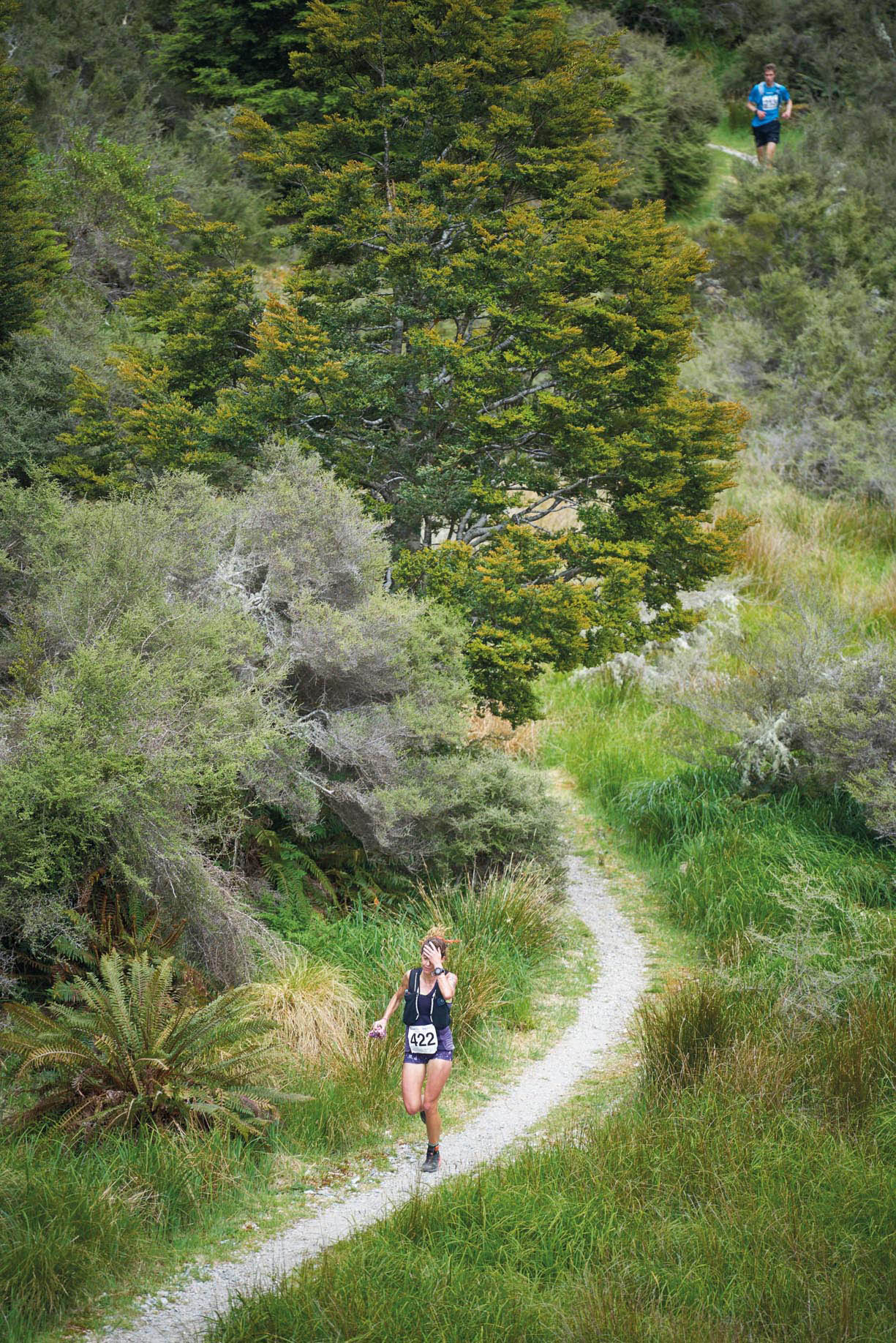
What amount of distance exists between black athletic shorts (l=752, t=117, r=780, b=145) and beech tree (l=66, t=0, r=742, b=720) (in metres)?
15.2

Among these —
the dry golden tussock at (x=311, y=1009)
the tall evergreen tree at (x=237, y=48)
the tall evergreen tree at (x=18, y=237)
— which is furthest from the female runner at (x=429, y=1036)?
the tall evergreen tree at (x=237, y=48)

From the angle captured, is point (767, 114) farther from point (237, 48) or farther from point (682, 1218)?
point (682, 1218)

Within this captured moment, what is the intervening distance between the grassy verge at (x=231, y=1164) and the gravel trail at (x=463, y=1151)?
5.2 inches

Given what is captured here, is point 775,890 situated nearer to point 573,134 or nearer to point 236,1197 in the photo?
point 236,1197

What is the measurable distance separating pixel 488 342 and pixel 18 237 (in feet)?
19.3

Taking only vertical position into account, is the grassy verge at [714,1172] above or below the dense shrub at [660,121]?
below

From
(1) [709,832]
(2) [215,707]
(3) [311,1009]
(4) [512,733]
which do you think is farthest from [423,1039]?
(4) [512,733]

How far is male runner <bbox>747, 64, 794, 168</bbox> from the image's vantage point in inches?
898

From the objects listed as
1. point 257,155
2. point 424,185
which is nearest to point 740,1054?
point 424,185

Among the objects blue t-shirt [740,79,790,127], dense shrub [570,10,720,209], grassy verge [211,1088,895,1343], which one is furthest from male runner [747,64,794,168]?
grassy verge [211,1088,895,1343]

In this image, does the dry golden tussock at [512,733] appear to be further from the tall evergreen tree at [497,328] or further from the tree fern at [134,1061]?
the tree fern at [134,1061]

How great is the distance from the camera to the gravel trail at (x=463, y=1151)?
14.7 feet

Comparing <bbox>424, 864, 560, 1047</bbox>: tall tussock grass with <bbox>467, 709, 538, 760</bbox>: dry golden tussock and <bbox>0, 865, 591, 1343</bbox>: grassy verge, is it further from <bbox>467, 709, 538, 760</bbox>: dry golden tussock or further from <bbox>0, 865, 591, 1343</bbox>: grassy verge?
<bbox>467, 709, 538, 760</bbox>: dry golden tussock

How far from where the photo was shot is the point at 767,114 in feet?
75.5
